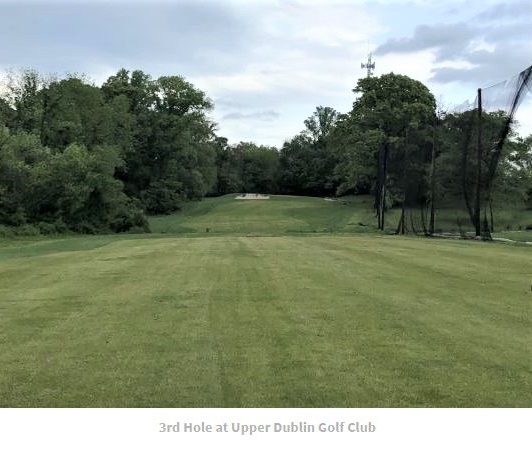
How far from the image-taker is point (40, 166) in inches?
1265

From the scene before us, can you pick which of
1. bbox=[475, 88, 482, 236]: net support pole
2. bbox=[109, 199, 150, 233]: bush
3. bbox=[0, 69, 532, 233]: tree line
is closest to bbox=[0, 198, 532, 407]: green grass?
bbox=[475, 88, 482, 236]: net support pole

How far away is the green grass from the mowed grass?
18mm

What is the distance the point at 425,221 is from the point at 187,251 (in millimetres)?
11575

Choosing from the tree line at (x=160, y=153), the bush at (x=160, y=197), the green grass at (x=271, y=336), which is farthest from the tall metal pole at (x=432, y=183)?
the bush at (x=160, y=197)

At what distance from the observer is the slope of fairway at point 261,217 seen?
40.7 m

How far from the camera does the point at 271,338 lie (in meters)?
5.80

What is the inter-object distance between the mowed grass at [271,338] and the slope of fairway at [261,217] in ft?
84.8

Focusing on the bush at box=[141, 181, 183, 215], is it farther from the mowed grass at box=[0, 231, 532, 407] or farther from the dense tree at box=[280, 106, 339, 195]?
the mowed grass at box=[0, 231, 532, 407]

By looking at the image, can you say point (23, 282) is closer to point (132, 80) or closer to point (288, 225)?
point (288, 225)

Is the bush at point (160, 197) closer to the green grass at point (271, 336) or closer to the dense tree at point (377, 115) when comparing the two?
the dense tree at point (377, 115)

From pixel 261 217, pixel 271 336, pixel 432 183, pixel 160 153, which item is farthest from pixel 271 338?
pixel 160 153

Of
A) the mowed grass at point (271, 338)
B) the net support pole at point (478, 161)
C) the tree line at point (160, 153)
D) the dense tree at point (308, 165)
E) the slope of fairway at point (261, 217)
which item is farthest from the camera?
the dense tree at point (308, 165)

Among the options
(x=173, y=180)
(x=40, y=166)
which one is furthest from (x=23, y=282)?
(x=173, y=180)

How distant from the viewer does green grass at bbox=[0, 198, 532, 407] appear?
4.23 m
